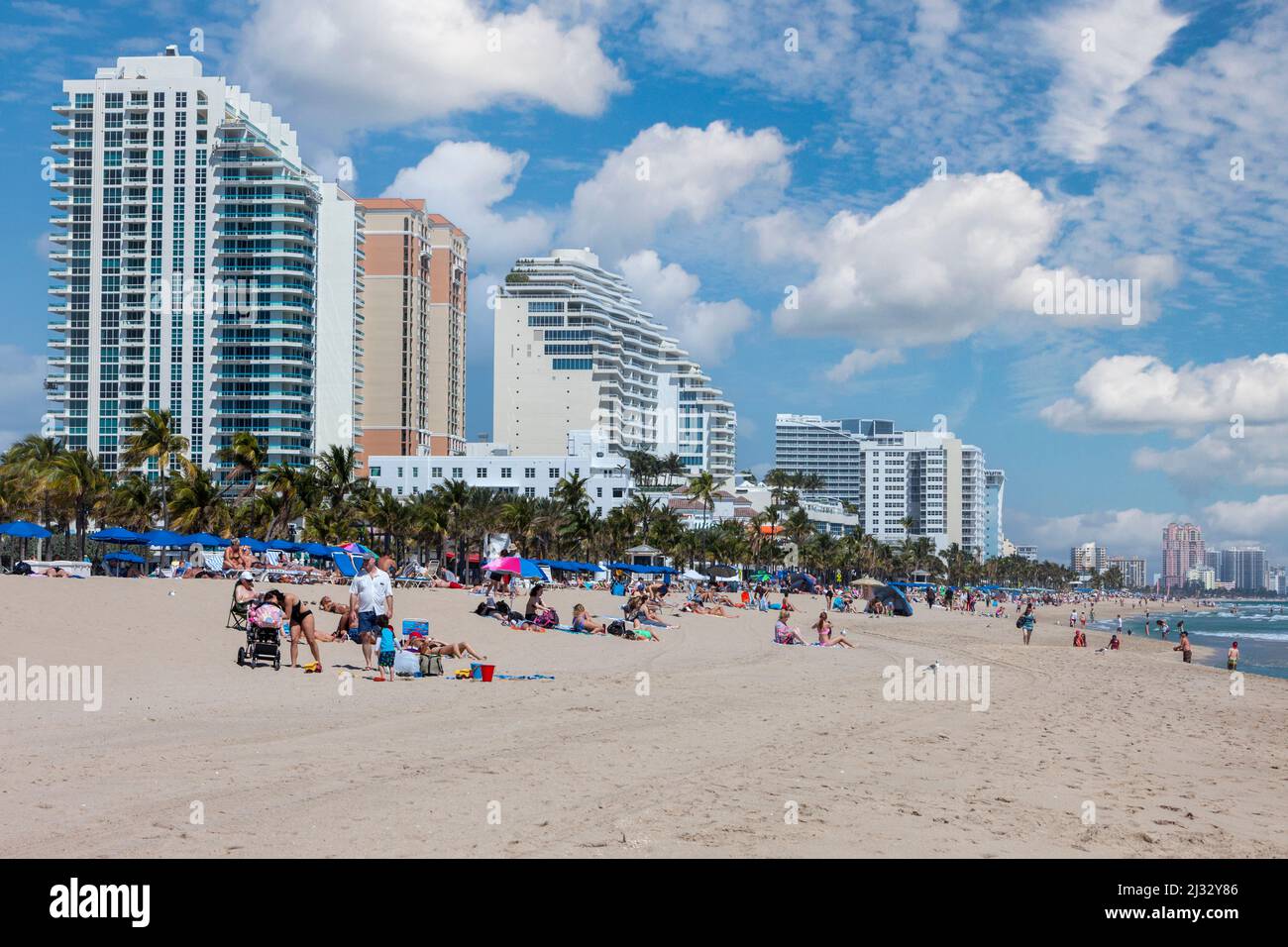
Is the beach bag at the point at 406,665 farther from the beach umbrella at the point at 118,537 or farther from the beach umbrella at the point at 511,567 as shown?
the beach umbrella at the point at 118,537

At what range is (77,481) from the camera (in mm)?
55562

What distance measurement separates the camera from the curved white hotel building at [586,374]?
158 meters

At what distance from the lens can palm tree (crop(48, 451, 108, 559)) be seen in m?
55.1

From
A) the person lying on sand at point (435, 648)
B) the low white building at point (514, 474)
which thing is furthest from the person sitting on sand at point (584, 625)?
the low white building at point (514, 474)

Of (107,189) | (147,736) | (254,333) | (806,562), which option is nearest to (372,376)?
(254,333)

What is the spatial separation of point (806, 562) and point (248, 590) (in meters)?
121

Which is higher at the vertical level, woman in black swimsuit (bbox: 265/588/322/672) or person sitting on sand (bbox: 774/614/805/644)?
woman in black swimsuit (bbox: 265/588/322/672)

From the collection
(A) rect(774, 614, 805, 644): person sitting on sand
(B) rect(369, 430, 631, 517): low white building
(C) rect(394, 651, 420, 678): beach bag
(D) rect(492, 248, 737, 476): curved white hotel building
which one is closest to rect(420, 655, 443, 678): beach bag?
(C) rect(394, 651, 420, 678): beach bag

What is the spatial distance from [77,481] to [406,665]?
4609 cm

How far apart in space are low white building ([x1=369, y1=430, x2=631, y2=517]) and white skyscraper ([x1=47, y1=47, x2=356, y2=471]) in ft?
33.7

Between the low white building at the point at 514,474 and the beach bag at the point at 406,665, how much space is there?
331 feet

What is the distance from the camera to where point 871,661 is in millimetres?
25203

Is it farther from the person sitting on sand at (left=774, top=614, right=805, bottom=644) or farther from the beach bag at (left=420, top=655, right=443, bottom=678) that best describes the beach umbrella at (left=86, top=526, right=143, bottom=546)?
the beach bag at (left=420, top=655, right=443, bottom=678)
